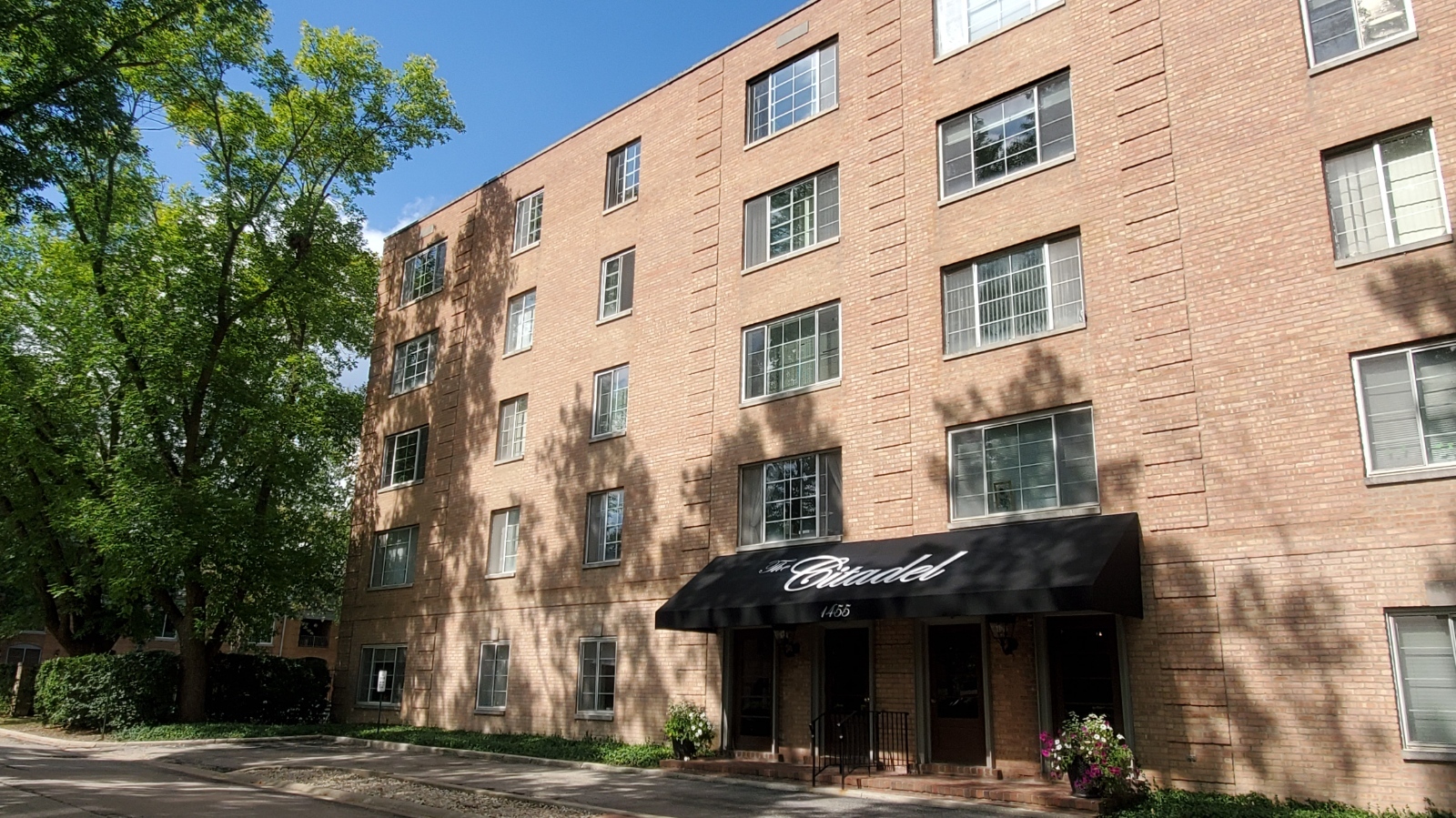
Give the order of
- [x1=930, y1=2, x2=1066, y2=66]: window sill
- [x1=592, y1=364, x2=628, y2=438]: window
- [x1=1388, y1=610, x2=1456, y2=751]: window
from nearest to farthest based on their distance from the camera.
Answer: [x1=1388, y1=610, x2=1456, y2=751]: window, [x1=930, y1=2, x2=1066, y2=66]: window sill, [x1=592, y1=364, x2=628, y2=438]: window

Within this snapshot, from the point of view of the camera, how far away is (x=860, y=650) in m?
15.9

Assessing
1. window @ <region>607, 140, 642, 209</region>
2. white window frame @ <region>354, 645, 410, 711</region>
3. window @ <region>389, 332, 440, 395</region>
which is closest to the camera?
window @ <region>607, 140, 642, 209</region>

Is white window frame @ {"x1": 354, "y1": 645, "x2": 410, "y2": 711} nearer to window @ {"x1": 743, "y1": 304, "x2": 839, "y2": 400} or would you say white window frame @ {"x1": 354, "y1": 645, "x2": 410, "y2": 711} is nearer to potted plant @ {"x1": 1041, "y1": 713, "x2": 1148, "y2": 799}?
window @ {"x1": 743, "y1": 304, "x2": 839, "y2": 400}

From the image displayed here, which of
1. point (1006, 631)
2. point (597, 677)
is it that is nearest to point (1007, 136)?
point (1006, 631)

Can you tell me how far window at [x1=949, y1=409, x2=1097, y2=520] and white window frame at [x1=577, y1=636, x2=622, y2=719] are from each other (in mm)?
8110

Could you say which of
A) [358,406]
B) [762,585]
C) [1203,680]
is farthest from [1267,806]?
[358,406]

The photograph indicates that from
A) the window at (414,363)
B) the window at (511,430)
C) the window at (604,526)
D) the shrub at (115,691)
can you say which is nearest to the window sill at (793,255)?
the window at (604,526)

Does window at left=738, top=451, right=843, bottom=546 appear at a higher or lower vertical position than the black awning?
higher

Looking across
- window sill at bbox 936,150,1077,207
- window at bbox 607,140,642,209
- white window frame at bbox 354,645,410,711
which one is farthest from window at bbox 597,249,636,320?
white window frame at bbox 354,645,410,711

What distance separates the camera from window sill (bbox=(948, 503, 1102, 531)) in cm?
1377

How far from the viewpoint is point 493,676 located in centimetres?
2255

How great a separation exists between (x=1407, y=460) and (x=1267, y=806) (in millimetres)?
4314

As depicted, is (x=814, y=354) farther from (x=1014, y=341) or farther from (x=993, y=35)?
(x=993, y=35)

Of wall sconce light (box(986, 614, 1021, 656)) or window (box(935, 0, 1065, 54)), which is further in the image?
window (box(935, 0, 1065, 54))
